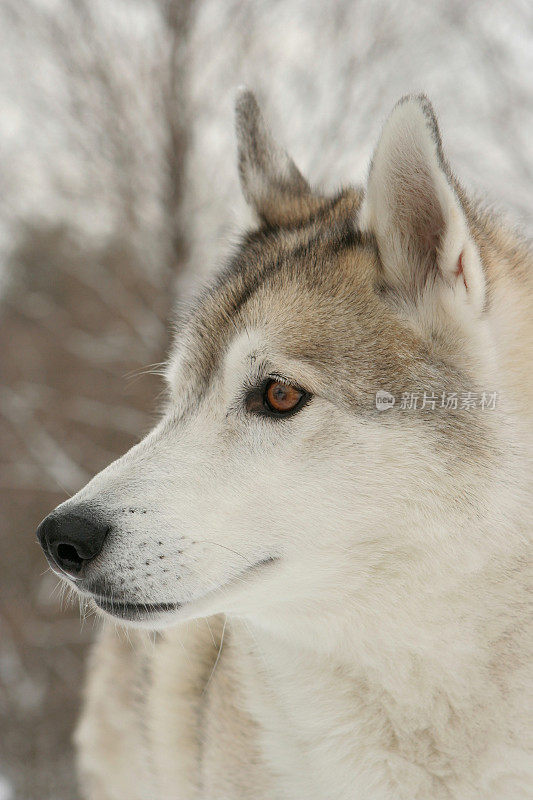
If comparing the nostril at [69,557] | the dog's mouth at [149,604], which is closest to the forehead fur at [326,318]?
the dog's mouth at [149,604]

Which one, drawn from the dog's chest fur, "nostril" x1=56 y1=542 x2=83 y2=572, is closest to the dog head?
"nostril" x1=56 y1=542 x2=83 y2=572

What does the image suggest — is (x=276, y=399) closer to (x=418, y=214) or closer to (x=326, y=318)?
(x=326, y=318)

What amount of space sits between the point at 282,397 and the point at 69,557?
605 mm

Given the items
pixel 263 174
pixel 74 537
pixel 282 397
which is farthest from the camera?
pixel 263 174

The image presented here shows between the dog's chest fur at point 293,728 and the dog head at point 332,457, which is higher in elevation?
the dog head at point 332,457

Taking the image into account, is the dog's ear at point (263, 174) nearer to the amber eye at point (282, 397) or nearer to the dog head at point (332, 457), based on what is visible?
the dog head at point (332, 457)

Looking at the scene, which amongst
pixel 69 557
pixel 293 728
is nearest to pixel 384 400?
pixel 69 557

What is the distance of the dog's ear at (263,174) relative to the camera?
87.5 inches

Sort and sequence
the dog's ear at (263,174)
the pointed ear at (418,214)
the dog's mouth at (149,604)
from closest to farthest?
the pointed ear at (418,214) → the dog's mouth at (149,604) → the dog's ear at (263,174)

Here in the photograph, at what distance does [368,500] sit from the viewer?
60.2 inches

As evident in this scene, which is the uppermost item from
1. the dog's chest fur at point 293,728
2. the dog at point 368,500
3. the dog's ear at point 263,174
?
the dog's ear at point 263,174

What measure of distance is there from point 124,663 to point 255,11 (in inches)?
178

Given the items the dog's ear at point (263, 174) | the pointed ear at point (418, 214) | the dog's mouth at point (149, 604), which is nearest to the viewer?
the pointed ear at point (418, 214)

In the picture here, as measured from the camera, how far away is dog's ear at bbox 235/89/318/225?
2.22 metres
